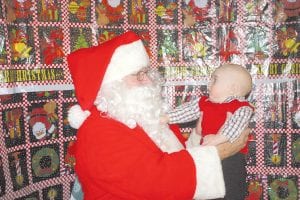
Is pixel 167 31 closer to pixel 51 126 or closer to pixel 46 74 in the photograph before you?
pixel 46 74

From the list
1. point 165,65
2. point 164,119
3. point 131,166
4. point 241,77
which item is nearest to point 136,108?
point 164,119

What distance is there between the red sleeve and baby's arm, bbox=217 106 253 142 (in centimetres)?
20

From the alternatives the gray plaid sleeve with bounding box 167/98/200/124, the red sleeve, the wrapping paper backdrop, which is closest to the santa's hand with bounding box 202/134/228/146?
the red sleeve

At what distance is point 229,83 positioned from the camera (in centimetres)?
157

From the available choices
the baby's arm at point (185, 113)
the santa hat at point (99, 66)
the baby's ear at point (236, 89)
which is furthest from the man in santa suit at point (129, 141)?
the baby's ear at point (236, 89)

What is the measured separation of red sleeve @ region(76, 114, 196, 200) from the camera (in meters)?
1.32

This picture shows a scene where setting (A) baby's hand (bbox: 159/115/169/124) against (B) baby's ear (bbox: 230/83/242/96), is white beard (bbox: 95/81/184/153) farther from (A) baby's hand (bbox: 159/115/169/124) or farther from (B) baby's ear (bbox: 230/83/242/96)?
(B) baby's ear (bbox: 230/83/242/96)

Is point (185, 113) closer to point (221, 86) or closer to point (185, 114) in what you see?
point (185, 114)

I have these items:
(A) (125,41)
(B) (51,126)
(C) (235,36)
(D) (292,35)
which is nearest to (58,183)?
(B) (51,126)

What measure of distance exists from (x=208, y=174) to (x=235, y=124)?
0.25m

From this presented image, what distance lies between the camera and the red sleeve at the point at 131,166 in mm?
1321

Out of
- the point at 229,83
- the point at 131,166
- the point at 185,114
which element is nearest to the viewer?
the point at 131,166

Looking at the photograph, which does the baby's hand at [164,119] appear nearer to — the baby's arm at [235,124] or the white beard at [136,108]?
the white beard at [136,108]

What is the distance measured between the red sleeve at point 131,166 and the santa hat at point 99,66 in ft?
0.44
